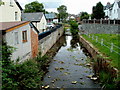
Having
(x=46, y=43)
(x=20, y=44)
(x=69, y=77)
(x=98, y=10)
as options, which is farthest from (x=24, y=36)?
(x=98, y=10)

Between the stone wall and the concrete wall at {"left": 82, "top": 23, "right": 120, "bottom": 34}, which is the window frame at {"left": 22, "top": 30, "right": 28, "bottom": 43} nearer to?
the stone wall

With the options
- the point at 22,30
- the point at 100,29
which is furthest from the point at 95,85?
the point at 100,29

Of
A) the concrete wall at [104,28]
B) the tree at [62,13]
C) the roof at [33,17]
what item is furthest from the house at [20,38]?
the tree at [62,13]

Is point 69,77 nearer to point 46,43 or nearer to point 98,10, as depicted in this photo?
point 46,43

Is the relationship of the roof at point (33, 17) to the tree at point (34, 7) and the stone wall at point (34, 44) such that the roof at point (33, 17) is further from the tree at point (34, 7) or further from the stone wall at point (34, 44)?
the tree at point (34, 7)

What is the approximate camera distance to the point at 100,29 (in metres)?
33.3

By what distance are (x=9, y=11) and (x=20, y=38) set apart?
11.1 metres

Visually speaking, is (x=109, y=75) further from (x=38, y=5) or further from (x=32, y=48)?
(x=38, y=5)

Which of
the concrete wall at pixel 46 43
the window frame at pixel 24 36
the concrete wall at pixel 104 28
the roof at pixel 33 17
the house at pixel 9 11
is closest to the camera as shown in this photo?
the window frame at pixel 24 36

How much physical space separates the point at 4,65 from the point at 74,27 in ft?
113

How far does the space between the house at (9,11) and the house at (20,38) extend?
22.1ft

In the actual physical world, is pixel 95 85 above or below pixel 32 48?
below

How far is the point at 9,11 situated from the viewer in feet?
68.3

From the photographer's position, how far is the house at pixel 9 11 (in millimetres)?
19125
